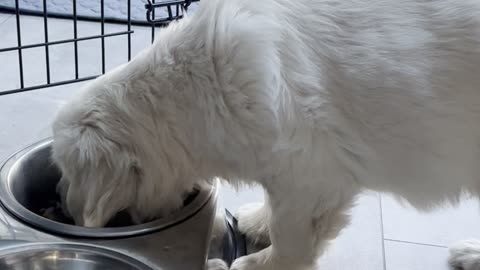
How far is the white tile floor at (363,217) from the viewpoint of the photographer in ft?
5.90

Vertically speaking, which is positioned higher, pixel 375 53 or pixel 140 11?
pixel 375 53

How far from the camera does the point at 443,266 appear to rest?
178 centimetres

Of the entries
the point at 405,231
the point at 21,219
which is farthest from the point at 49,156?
the point at 405,231

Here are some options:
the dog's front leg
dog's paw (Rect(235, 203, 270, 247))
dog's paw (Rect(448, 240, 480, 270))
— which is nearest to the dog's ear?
the dog's front leg

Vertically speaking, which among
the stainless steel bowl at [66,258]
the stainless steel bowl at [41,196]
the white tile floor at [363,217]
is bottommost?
the white tile floor at [363,217]

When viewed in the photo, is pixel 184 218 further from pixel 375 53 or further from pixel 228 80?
pixel 375 53

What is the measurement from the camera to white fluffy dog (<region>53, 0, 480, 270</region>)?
4.38ft

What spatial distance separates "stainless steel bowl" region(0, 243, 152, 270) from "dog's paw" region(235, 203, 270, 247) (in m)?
0.51

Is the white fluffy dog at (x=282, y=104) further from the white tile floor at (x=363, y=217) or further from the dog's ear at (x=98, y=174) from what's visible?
the white tile floor at (x=363, y=217)

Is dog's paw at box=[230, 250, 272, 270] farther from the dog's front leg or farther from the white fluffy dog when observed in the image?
the white fluffy dog

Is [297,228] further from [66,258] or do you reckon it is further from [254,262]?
[66,258]

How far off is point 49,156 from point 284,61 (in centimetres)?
65

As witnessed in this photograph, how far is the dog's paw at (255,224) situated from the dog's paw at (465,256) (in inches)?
19.5

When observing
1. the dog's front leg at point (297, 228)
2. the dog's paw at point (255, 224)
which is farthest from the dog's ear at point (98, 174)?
the dog's paw at point (255, 224)
